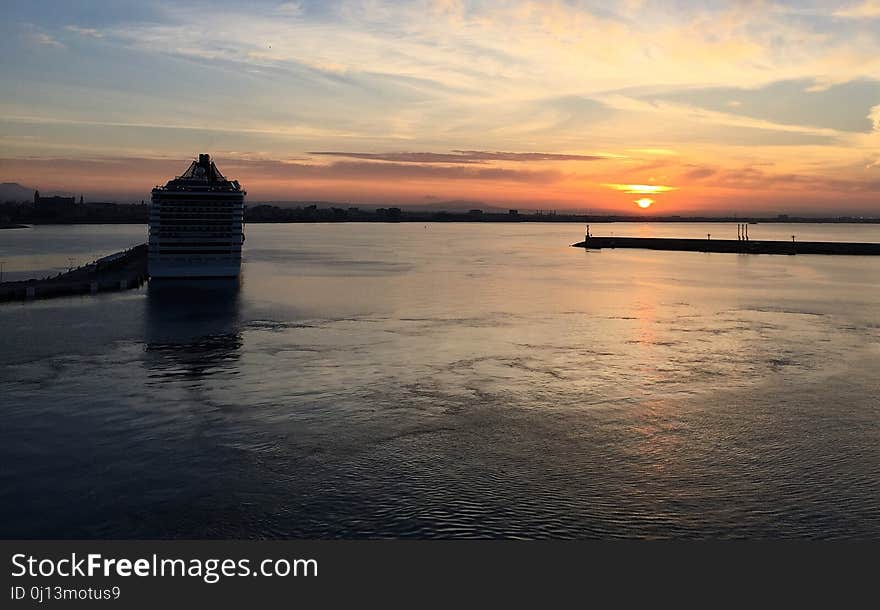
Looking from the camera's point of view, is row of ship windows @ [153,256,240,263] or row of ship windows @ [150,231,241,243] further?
row of ship windows @ [150,231,241,243]

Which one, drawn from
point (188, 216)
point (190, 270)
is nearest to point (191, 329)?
point (190, 270)

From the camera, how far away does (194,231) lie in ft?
208

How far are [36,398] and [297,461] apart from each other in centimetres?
1031

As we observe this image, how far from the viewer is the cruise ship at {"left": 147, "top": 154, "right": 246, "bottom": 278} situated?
202ft

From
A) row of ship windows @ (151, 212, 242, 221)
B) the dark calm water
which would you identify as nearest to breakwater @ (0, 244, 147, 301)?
row of ship windows @ (151, 212, 242, 221)

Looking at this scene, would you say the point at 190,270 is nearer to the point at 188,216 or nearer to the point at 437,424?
the point at 188,216

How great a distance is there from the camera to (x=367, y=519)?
45.1 ft

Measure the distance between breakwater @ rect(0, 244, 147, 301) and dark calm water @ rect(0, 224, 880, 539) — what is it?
5646 mm

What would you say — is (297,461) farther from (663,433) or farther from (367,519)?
(663,433)

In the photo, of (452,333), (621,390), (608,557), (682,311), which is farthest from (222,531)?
(682,311)

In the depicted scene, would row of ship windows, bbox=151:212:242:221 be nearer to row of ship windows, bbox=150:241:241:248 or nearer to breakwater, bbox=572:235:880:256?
row of ship windows, bbox=150:241:241:248

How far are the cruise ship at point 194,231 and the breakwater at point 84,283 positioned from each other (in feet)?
9.99

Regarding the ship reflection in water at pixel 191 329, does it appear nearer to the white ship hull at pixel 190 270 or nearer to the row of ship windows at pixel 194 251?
the white ship hull at pixel 190 270

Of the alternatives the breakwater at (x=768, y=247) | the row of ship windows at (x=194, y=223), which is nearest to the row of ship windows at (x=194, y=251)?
the row of ship windows at (x=194, y=223)
